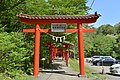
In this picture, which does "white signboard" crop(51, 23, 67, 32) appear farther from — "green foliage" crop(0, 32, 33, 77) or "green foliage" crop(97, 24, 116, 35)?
"green foliage" crop(97, 24, 116, 35)

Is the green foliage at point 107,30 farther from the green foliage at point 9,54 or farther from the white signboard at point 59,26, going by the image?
the green foliage at point 9,54


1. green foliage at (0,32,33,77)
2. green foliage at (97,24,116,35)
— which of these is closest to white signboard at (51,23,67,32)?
green foliage at (0,32,33,77)

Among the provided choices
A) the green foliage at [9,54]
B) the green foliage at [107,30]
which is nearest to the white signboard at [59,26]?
the green foliage at [9,54]

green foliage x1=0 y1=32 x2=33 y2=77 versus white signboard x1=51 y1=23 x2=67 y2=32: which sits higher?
white signboard x1=51 y1=23 x2=67 y2=32

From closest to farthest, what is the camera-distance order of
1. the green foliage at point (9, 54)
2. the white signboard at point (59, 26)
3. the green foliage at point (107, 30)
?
the green foliage at point (9, 54)
the white signboard at point (59, 26)
the green foliage at point (107, 30)

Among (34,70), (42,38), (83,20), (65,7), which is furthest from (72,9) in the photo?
(34,70)

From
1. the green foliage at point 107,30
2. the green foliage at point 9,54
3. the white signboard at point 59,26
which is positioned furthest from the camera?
the green foliage at point 107,30

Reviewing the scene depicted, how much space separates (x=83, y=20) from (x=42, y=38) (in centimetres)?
691

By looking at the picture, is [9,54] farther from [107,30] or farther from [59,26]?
[107,30]

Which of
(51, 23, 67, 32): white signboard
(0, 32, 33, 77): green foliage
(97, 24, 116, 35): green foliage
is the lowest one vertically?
(0, 32, 33, 77): green foliage

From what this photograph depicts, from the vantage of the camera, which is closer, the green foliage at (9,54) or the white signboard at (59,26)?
the green foliage at (9,54)

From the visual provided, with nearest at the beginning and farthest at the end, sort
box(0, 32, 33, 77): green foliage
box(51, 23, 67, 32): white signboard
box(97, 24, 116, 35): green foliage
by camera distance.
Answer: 1. box(0, 32, 33, 77): green foliage
2. box(51, 23, 67, 32): white signboard
3. box(97, 24, 116, 35): green foliage

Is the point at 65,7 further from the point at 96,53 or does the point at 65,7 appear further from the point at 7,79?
the point at 96,53

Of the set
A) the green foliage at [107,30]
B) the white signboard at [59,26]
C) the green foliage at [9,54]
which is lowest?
the green foliage at [9,54]
